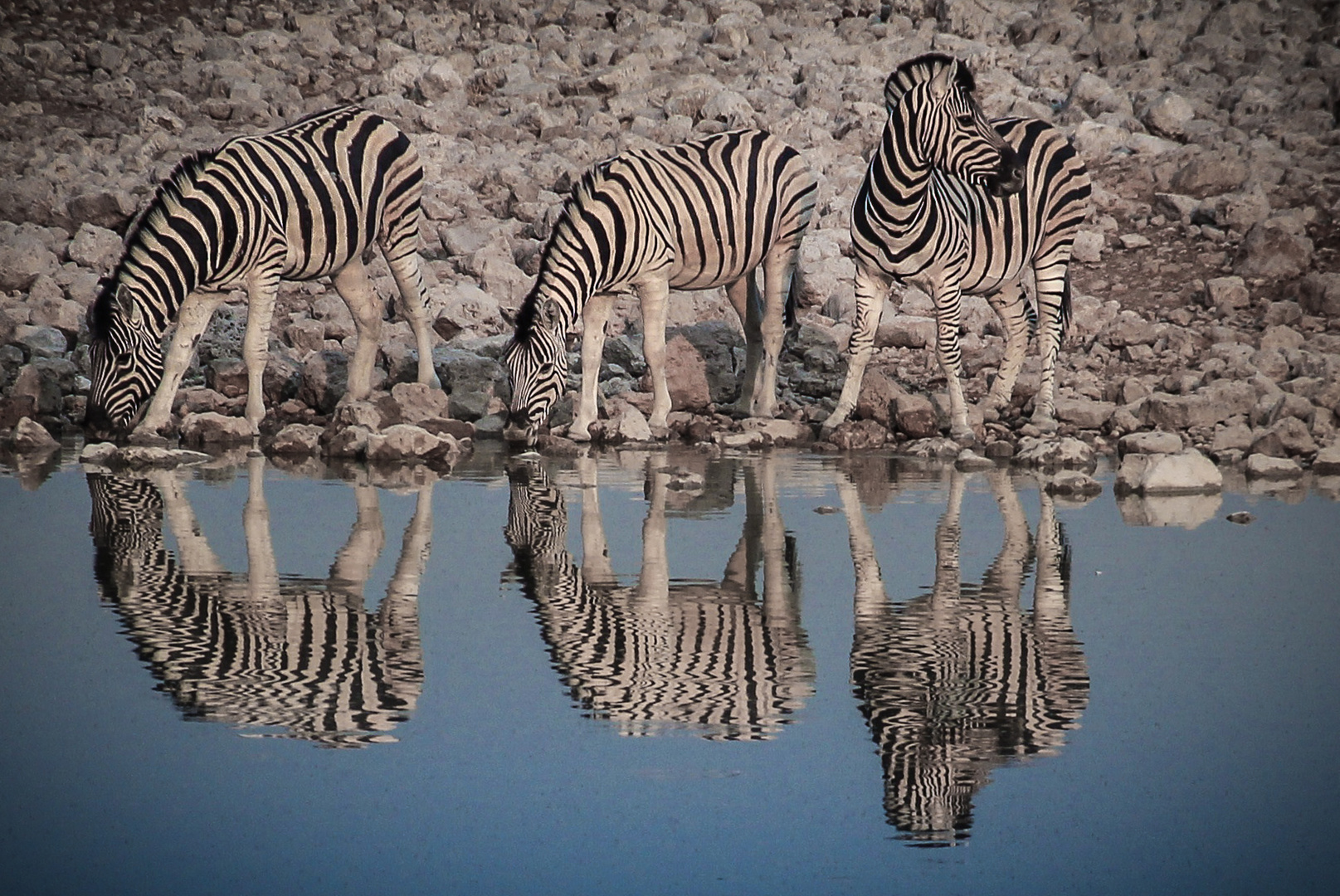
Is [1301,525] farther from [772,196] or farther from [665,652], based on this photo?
[772,196]

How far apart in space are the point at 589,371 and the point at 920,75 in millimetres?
3375

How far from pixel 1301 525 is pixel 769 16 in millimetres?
16928

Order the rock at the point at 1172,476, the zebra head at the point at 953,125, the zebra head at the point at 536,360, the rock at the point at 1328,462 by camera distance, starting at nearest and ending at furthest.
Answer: the rock at the point at 1172,476, the rock at the point at 1328,462, the zebra head at the point at 953,125, the zebra head at the point at 536,360

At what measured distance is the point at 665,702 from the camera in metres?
5.44

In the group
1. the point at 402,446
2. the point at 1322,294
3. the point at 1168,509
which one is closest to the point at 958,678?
the point at 1168,509

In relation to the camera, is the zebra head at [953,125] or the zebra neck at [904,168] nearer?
the zebra head at [953,125]

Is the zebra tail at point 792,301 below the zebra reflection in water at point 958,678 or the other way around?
the other way around

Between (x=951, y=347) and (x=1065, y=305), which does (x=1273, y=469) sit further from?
(x=1065, y=305)

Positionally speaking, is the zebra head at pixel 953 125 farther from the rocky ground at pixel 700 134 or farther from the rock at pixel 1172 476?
the rock at pixel 1172 476

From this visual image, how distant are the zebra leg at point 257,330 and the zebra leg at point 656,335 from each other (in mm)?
2859

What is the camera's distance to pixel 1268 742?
5066 millimetres

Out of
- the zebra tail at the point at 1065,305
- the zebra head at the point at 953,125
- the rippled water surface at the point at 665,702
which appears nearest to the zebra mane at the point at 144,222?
the rippled water surface at the point at 665,702

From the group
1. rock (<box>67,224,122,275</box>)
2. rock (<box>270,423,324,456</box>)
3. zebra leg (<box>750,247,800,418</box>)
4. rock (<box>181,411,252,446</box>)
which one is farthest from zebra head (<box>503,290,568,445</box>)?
rock (<box>67,224,122,275</box>)

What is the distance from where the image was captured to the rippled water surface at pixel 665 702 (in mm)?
4152
